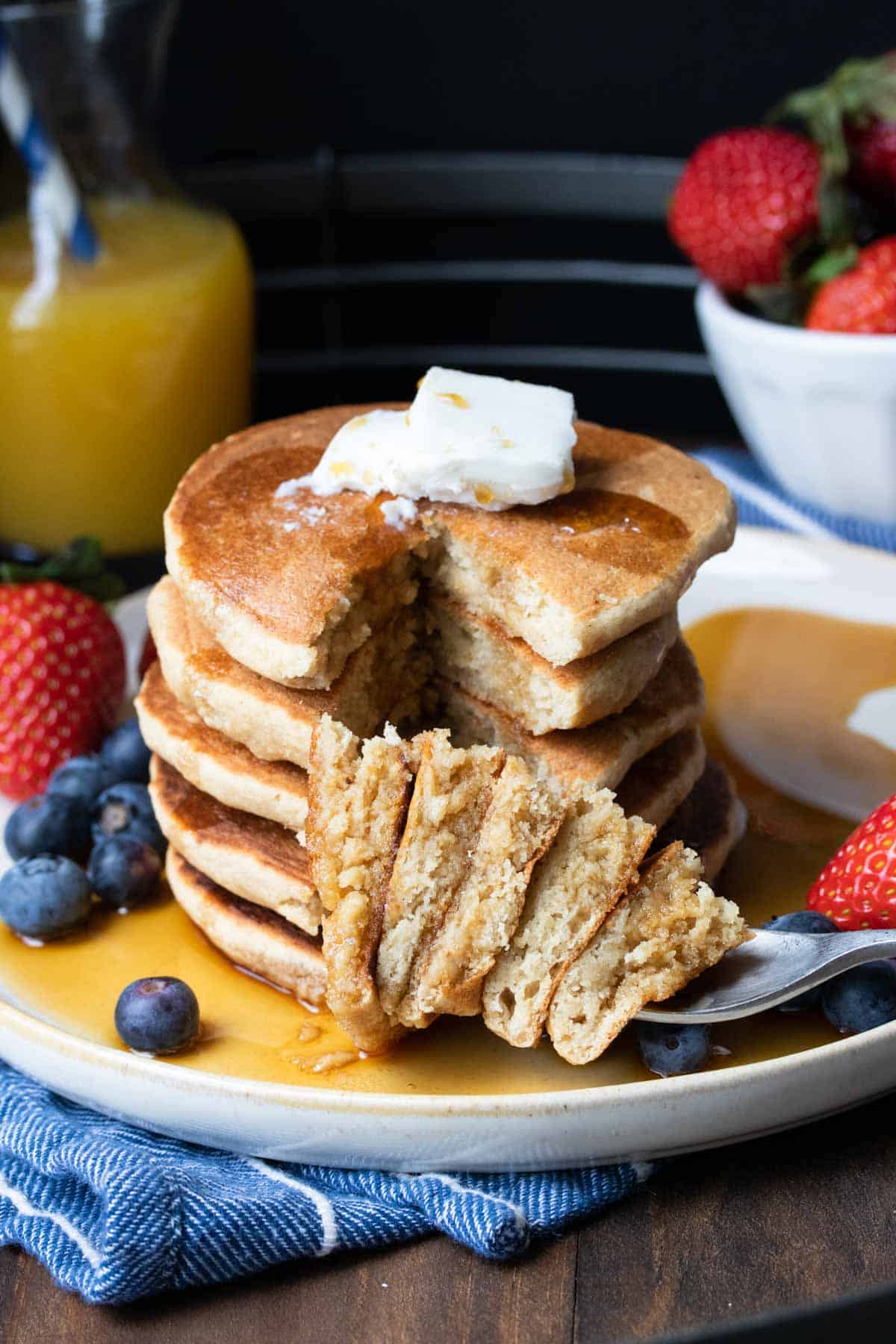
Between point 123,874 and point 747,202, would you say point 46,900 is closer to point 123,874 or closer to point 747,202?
point 123,874

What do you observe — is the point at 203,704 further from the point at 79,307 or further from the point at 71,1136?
the point at 79,307

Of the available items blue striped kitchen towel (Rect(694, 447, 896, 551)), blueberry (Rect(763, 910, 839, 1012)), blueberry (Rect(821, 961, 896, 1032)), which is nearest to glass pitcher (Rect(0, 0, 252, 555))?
blue striped kitchen towel (Rect(694, 447, 896, 551))

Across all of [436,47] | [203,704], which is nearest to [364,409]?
[203,704]

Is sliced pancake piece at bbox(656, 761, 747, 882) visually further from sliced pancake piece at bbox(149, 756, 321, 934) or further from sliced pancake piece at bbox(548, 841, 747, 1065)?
sliced pancake piece at bbox(149, 756, 321, 934)

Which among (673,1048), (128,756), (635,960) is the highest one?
(635,960)

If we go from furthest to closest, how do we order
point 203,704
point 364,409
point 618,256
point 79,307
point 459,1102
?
1. point 618,256
2. point 79,307
3. point 364,409
4. point 203,704
5. point 459,1102

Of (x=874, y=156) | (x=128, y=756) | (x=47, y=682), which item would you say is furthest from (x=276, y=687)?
(x=874, y=156)
